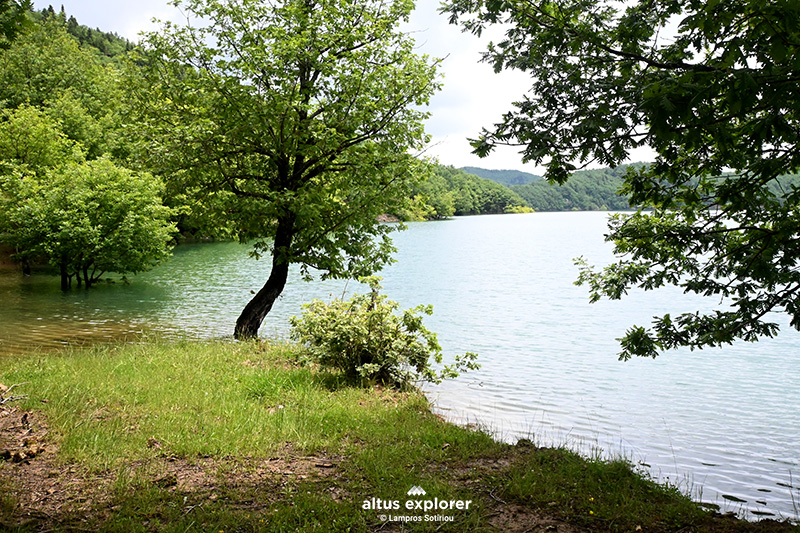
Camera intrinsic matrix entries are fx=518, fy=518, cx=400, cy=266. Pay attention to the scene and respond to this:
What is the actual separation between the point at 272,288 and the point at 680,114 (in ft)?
36.7

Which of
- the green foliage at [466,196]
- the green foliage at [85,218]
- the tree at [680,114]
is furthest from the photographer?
the green foliage at [466,196]

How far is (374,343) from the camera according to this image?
348 inches

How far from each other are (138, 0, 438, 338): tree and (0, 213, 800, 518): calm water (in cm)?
428

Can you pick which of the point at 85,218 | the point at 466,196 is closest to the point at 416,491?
the point at 85,218

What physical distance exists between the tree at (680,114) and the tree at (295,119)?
20.5ft

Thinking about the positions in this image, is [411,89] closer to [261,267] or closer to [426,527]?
[426,527]

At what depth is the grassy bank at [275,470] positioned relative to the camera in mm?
4211

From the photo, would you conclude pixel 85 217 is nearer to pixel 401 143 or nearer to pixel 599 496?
pixel 401 143

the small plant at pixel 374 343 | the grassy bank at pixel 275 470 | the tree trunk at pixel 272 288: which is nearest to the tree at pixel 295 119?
the tree trunk at pixel 272 288

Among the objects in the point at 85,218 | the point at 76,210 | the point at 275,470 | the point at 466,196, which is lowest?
the point at 275,470

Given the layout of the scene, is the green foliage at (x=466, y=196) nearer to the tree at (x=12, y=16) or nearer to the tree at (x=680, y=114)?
the tree at (x=680, y=114)

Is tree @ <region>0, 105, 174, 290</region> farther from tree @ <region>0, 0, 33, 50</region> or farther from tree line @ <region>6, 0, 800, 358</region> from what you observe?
tree @ <region>0, 0, 33, 50</region>

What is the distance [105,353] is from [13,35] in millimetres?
8269

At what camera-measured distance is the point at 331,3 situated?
11500 millimetres
